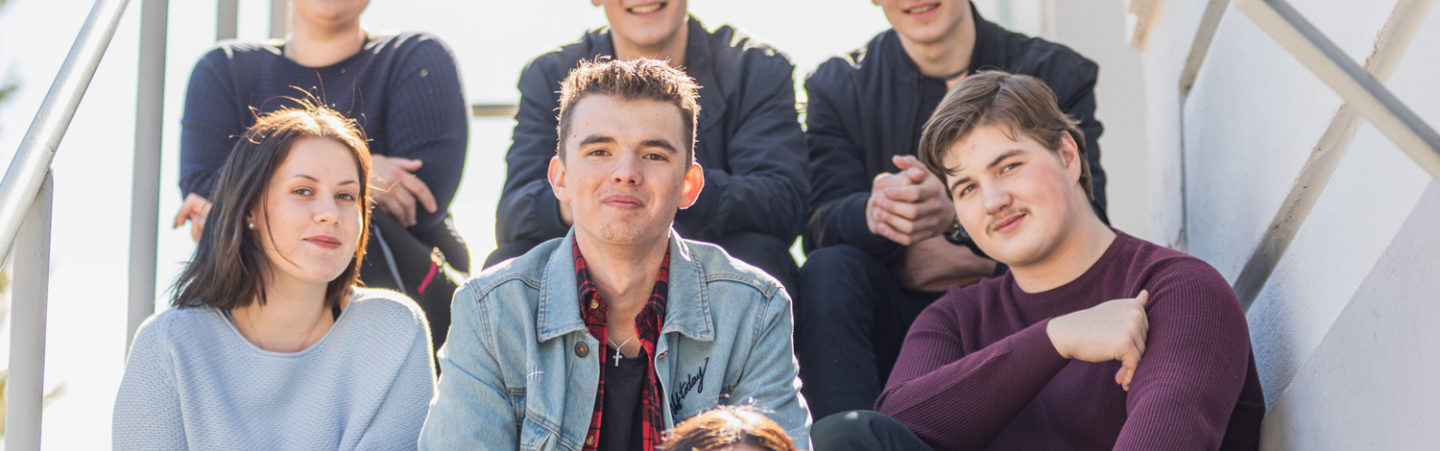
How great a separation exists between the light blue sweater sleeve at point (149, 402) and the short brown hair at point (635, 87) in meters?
0.67

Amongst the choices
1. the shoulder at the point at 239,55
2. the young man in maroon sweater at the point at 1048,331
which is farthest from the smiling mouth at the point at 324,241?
the young man in maroon sweater at the point at 1048,331

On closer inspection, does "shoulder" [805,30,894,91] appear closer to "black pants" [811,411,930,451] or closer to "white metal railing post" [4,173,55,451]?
"black pants" [811,411,930,451]

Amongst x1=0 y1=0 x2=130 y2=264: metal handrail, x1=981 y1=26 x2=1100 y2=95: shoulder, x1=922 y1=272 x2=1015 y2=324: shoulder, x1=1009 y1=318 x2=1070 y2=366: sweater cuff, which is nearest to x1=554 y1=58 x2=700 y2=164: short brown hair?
x1=922 y1=272 x2=1015 y2=324: shoulder

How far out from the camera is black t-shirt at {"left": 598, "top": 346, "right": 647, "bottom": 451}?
178cm

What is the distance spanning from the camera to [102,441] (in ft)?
6.97

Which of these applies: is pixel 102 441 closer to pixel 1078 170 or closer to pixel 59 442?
pixel 59 442

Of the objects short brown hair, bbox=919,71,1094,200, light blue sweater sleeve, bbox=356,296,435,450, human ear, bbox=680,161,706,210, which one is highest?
short brown hair, bbox=919,71,1094,200

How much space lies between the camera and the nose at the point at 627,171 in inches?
71.3

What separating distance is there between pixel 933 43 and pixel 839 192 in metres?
0.34

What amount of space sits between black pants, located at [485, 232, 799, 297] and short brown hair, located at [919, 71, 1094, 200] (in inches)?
14.5

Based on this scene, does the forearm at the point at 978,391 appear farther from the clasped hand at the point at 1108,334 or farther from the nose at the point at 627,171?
the nose at the point at 627,171

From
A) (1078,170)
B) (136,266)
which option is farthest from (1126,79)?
(136,266)

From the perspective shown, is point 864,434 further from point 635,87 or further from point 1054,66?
point 1054,66

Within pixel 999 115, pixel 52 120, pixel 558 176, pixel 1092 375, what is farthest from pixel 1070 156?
pixel 52 120
